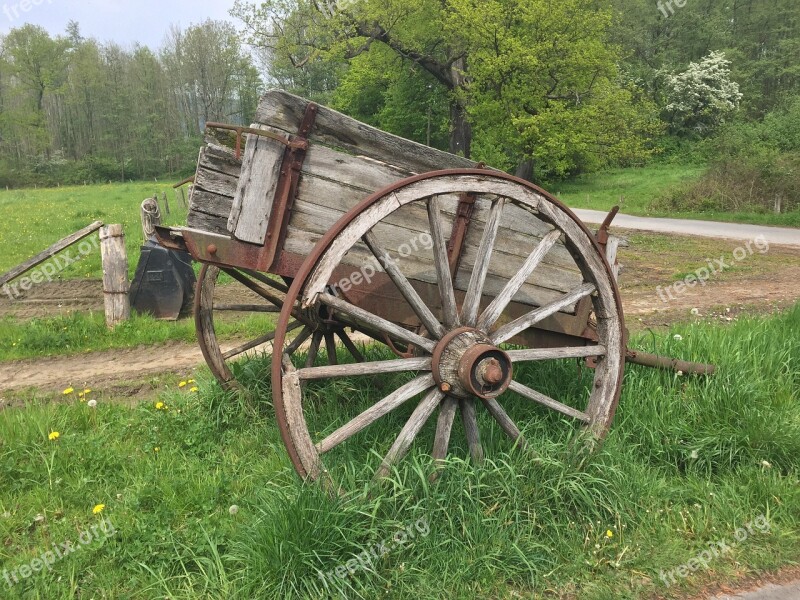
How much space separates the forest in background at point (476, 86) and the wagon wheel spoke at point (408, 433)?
50.4 feet

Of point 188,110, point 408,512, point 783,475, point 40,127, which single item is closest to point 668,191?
point 783,475

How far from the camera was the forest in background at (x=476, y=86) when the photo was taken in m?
17.3

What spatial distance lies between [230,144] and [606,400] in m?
2.67

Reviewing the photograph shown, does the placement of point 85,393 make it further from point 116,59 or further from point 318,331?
point 116,59

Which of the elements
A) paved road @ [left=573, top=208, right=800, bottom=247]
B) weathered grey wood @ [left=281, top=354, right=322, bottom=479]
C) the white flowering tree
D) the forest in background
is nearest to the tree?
the forest in background

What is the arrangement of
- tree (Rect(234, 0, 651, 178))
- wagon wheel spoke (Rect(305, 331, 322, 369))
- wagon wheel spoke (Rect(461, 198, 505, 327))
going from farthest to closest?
tree (Rect(234, 0, 651, 178)), wagon wheel spoke (Rect(305, 331, 322, 369)), wagon wheel spoke (Rect(461, 198, 505, 327))

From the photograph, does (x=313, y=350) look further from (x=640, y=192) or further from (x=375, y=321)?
(x=640, y=192)

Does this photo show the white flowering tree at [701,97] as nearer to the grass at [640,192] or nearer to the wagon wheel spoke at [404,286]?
the grass at [640,192]

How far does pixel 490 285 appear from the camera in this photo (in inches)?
130

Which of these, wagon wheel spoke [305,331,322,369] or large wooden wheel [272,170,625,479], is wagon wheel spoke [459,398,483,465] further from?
wagon wheel spoke [305,331,322,369]

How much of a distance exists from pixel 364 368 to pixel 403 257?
75 cm

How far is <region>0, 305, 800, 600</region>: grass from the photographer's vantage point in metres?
2.37

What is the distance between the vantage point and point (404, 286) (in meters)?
2.69

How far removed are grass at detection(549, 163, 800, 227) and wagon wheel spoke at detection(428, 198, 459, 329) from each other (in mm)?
17460
